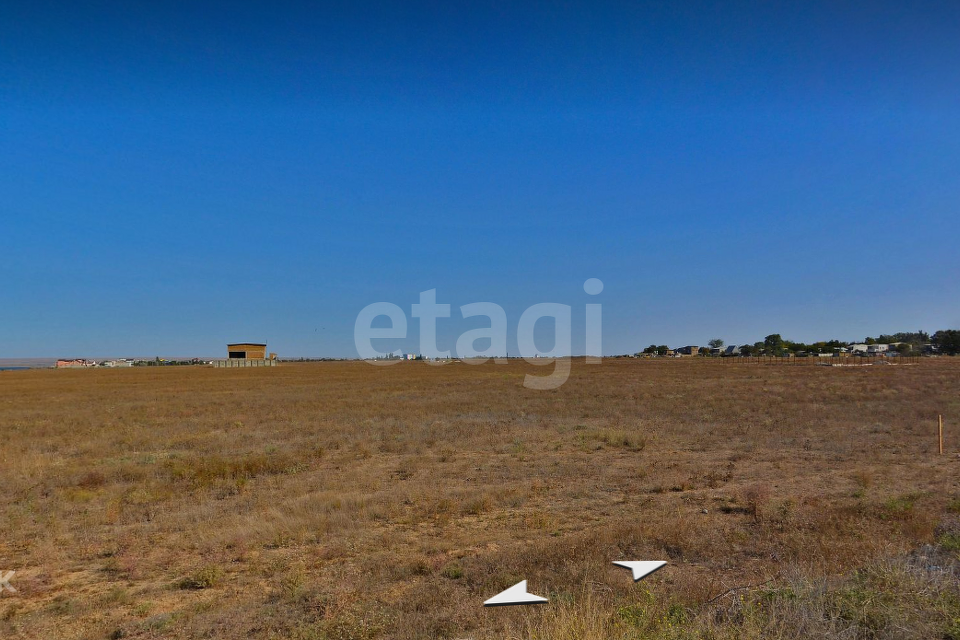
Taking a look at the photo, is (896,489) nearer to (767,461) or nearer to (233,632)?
(767,461)

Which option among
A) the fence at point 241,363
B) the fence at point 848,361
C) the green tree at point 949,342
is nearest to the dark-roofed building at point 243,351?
the fence at point 241,363

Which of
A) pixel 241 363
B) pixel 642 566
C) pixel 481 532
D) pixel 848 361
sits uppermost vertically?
pixel 241 363

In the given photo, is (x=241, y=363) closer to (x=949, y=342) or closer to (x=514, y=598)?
(x=514, y=598)

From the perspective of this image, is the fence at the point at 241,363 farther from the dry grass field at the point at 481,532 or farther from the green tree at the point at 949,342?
the green tree at the point at 949,342

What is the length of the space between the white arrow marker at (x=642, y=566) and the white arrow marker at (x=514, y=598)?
1.38 metres

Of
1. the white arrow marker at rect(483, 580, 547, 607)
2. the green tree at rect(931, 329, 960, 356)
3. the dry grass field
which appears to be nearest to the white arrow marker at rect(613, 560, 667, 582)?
the dry grass field

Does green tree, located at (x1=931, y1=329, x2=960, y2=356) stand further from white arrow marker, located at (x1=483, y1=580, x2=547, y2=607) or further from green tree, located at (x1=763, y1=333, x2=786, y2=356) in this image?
white arrow marker, located at (x1=483, y1=580, x2=547, y2=607)

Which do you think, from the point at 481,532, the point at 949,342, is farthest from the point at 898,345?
the point at 481,532

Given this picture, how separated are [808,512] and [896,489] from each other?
340cm

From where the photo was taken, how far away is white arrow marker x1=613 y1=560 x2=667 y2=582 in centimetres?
696

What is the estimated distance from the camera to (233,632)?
222 inches

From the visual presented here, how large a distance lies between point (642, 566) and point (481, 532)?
287 centimetres

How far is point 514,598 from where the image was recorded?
20.5ft

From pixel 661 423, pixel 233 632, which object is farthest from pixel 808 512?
pixel 661 423
